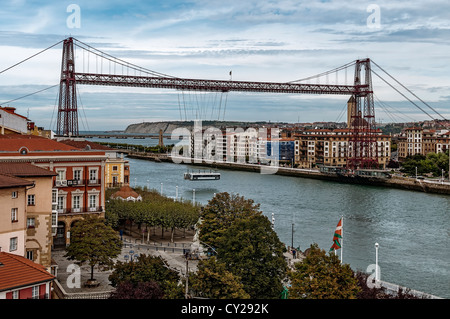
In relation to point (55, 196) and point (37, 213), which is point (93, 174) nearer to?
point (55, 196)

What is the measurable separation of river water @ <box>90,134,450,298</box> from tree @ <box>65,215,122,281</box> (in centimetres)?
361

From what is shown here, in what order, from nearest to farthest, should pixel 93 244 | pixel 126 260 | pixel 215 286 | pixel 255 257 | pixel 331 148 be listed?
1. pixel 215 286
2. pixel 255 257
3. pixel 93 244
4. pixel 126 260
5. pixel 331 148

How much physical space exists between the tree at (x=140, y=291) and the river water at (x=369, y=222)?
3.97 meters

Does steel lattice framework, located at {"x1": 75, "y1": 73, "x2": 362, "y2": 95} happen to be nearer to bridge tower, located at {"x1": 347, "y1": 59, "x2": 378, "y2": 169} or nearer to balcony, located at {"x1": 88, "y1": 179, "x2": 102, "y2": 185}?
bridge tower, located at {"x1": 347, "y1": 59, "x2": 378, "y2": 169}

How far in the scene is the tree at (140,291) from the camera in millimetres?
4195

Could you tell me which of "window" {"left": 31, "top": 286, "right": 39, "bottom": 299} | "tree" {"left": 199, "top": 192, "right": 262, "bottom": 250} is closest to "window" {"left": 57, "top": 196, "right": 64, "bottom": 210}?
"tree" {"left": 199, "top": 192, "right": 262, "bottom": 250}

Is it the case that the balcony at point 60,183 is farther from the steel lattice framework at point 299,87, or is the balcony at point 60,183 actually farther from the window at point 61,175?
the steel lattice framework at point 299,87

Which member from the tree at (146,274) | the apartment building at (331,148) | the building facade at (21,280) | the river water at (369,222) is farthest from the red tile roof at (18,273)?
the apartment building at (331,148)

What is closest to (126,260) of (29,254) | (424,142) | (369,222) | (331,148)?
(29,254)

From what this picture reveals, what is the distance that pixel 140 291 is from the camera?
4203mm

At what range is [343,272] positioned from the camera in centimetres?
420

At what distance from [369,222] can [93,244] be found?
7934 millimetres
